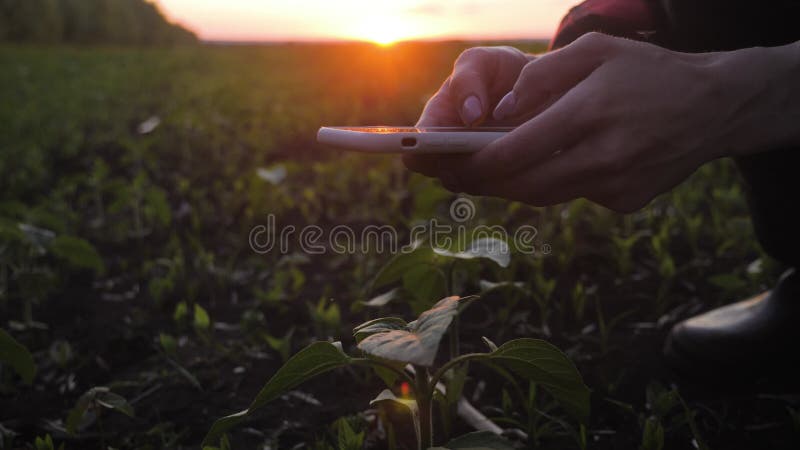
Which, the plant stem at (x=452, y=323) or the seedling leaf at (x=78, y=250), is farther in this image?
the seedling leaf at (x=78, y=250)

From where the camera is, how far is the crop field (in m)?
1.42

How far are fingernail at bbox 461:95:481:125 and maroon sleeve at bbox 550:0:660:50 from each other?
0.65m

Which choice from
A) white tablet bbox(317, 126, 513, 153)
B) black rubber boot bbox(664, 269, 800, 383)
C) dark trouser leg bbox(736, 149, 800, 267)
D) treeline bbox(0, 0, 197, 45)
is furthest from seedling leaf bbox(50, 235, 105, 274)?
treeline bbox(0, 0, 197, 45)

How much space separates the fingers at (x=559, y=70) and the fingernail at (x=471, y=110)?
140mm

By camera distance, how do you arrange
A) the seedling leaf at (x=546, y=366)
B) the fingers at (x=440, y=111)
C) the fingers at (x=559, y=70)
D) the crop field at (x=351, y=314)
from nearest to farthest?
the seedling leaf at (x=546, y=366) < the fingers at (x=559, y=70) < the crop field at (x=351, y=314) < the fingers at (x=440, y=111)

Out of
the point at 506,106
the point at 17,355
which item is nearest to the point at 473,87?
the point at 506,106

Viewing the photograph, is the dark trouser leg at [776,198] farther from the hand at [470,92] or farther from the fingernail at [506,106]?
the fingernail at [506,106]

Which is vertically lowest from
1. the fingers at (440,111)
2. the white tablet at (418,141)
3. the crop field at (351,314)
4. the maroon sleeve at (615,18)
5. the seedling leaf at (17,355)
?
the crop field at (351,314)

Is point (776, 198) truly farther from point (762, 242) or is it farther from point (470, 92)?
point (470, 92)

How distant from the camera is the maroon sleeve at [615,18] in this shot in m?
1.86

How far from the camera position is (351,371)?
70.7 inches

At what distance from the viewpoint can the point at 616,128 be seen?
1083 mm

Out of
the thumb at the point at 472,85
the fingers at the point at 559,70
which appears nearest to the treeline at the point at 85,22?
the thumb at the point at 472,85

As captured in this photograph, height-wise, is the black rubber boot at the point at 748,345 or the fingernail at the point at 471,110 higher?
the fingernail at the point at 471,110
